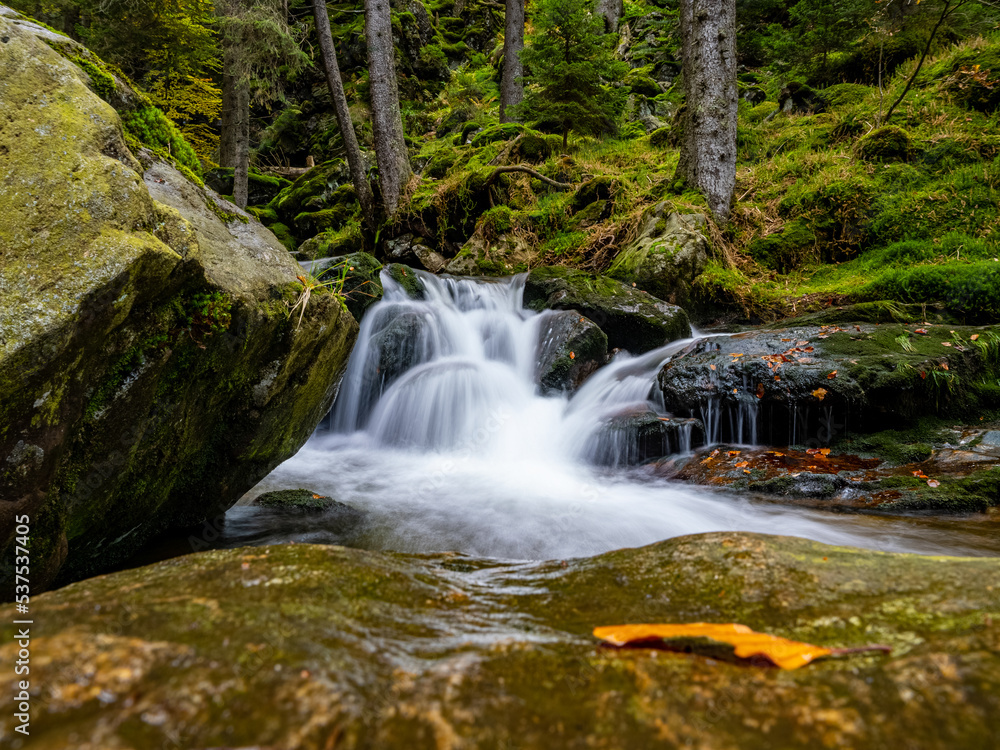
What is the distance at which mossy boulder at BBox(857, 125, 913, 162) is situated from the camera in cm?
804

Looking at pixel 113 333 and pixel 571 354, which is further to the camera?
pixel 571 354

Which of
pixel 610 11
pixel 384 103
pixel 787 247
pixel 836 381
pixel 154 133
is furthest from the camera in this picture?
→ pixel 610 11

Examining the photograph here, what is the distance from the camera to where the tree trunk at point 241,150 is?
12.2 meters

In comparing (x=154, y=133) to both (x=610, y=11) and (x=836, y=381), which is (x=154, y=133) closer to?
(x=836, y=381)

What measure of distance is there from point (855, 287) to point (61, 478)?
815 centimetres

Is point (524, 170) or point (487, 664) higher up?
point (524, 170)

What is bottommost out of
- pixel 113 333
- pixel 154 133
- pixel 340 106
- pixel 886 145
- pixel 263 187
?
pixel 113 333

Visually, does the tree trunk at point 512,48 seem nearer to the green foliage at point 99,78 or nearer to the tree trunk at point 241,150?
the tree trunk at point 241,150

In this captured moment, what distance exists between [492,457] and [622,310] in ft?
9.42

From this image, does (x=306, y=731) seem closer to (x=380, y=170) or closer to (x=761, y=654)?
(x=761, y=654)

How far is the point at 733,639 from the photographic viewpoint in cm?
115

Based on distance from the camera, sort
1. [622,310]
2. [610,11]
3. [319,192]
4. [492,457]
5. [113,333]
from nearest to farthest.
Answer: [113,333]
[492,457]
[622,310]
[319,192]
[610,11]

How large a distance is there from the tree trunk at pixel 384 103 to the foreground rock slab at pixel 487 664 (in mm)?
11051

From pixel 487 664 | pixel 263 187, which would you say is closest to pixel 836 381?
pixel 487 664
